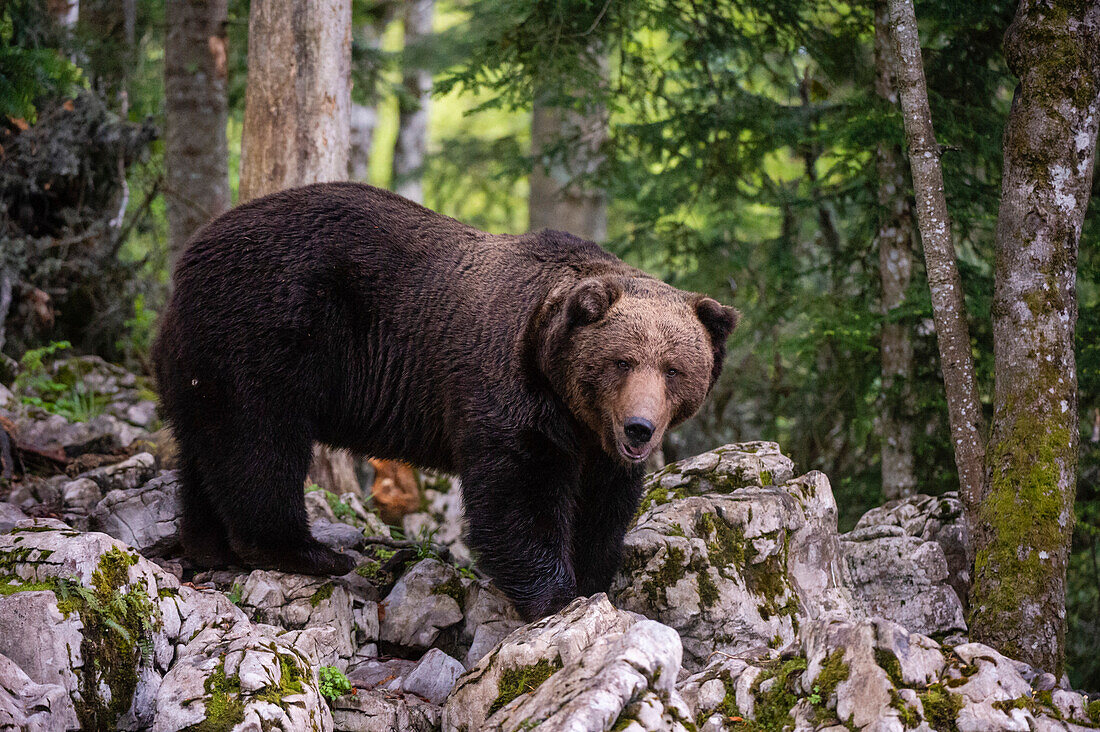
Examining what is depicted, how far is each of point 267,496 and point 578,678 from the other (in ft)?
8.74

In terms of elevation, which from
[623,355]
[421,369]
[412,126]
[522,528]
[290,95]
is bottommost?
[522,528]

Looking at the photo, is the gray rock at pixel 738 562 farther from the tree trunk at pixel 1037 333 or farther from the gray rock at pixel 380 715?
the gray rock at pixel 380 715

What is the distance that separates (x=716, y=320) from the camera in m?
5.34

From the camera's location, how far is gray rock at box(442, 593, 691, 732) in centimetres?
361

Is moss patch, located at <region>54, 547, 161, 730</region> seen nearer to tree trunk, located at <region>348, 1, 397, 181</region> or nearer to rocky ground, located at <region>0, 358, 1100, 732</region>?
rocky ground, located at <region>0, 358, 1100, 732</region>

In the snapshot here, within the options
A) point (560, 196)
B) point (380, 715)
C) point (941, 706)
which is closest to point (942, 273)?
point (941, 706)

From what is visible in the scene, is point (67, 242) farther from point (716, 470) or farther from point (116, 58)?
point (716, 470)

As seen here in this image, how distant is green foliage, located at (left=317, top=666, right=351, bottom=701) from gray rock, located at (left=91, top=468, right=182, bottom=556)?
200 centimetres

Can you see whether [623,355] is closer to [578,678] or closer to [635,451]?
[635,451]

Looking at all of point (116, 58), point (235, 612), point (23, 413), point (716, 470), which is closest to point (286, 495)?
point (235, 612)

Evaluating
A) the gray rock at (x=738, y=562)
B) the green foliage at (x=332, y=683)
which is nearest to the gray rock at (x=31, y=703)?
the green foliage at (x=332, y=683)

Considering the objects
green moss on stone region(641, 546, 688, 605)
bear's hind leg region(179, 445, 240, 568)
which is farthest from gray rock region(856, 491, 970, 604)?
bear's hind leg region(179, 445, 240, 568)

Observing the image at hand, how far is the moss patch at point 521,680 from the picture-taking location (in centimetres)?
429

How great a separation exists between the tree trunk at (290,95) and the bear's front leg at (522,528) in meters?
3.74
